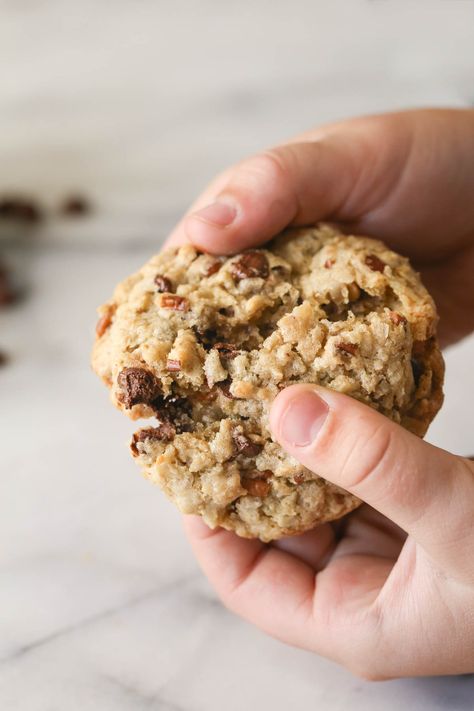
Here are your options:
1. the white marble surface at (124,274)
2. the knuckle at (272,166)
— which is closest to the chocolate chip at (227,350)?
the knuckle at (272,166)

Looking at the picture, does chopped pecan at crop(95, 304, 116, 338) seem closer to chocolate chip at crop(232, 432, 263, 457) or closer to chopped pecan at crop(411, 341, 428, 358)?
chocolate chip at crop(232, 432, 263, 457)

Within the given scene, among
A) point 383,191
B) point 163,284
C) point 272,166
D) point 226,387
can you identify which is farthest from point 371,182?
point 226,387

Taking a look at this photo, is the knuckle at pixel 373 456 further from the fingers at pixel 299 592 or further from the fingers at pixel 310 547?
the fingers at pixel 310 547

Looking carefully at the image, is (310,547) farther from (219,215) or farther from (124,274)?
(124,274)

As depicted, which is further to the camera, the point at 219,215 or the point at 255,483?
the point at 219,215

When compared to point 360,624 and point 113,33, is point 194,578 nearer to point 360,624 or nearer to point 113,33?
point 360,624
